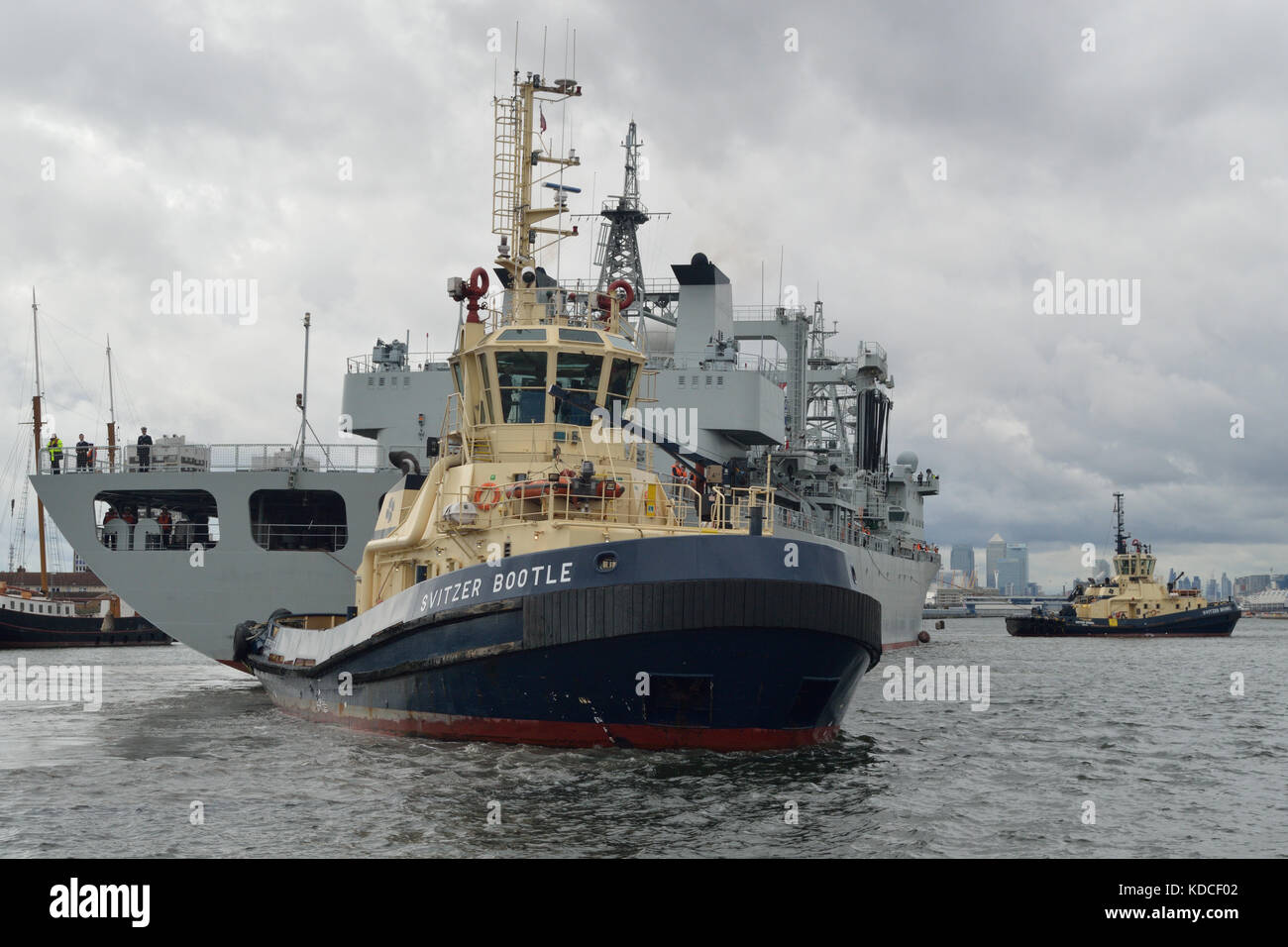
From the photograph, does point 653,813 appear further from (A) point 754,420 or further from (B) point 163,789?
(A) point 754,420

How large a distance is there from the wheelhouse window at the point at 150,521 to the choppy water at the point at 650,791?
28.3 feet

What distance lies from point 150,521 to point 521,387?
53.6 feet

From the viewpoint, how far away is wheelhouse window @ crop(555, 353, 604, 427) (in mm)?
18031

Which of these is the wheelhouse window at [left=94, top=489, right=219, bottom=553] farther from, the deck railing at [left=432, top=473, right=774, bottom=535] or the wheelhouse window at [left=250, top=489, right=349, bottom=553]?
the deck railing at [left=432, top=473, right=774, bottom=535]

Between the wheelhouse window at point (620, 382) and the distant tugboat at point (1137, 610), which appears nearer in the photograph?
the wheelhouse window at point (620, 382)

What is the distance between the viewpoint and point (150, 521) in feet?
97.7

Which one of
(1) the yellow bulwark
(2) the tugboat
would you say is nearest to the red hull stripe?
(2) the tugboat

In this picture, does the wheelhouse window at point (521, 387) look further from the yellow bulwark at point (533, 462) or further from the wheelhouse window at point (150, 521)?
the wheelhouse window at point (150, 521)

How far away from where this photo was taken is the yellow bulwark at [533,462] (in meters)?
16.0

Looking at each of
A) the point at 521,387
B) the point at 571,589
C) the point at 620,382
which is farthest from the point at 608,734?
the point at 620,382

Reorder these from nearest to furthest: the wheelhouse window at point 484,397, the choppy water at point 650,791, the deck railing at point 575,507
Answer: the choppy water at point 650,791 < the deck railing at point 575,507 < the wheelhouse window at point 484,397

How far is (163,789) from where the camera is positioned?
13641mm

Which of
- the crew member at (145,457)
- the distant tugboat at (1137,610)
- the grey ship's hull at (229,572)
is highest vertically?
the crew member at (145,457)

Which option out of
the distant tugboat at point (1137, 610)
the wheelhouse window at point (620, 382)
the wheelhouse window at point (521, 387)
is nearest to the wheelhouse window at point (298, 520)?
the wheelhouse window at point (521, 387)
